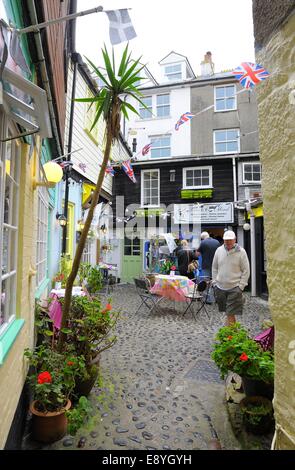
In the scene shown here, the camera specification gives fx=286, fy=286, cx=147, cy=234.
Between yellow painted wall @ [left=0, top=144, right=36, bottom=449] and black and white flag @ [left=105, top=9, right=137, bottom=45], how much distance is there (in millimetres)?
1249

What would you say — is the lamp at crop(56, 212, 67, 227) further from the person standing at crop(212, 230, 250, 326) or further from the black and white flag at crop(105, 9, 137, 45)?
the black and white flag at crop(105, 9, 137, 45)

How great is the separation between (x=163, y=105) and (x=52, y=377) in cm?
1606

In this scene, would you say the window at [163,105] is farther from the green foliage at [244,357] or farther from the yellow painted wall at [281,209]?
the yellow painted wall at [281,209]

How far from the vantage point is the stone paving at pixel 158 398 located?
100 inches

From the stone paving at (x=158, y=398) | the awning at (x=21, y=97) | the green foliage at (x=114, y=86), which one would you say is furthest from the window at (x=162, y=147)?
the awning at (x=21, y=97)

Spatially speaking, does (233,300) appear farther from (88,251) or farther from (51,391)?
Answer: (88,251)

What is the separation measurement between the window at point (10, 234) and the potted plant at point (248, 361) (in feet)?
6.68

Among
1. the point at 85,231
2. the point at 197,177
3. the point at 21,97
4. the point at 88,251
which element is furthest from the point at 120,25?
the point at 197,177

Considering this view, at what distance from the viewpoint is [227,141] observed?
15.1 meters

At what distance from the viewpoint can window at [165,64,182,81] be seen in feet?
59.1

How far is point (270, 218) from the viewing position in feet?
5.31

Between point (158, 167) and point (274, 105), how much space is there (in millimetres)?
12956

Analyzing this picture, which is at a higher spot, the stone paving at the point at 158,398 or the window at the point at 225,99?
the window at the point at 225,99

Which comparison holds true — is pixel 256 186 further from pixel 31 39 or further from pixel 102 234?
pixel 31 39
